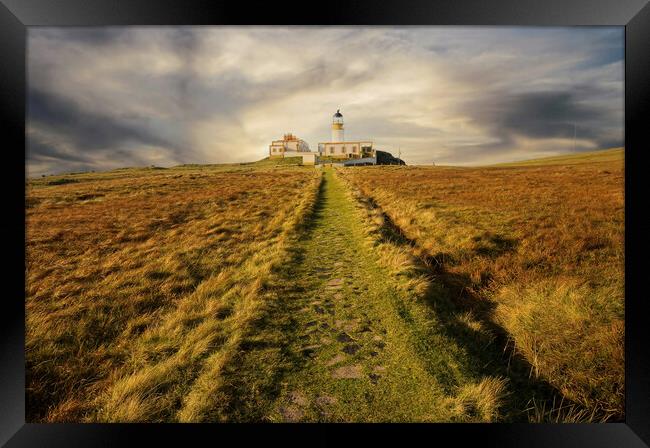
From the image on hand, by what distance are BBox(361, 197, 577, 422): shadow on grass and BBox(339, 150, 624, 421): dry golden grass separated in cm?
6

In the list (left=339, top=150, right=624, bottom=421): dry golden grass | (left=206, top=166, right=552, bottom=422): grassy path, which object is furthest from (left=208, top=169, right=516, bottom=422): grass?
(left=339, top=150, right=624, bottom=421): dry golden grass

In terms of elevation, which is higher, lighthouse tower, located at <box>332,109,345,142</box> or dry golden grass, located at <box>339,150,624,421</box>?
lighthouse tower, located at <box>332,109,345,142</box>

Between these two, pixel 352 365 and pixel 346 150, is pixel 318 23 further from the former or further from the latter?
pixel 346 150

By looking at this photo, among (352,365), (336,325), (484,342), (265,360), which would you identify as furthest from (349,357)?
(484,342)

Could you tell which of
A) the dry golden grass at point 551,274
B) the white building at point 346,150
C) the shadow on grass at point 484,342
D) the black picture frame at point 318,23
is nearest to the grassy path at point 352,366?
the shadow on grass at point 484,342

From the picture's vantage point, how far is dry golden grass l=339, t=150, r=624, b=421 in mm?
3109

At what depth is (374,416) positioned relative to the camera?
8.47 ft

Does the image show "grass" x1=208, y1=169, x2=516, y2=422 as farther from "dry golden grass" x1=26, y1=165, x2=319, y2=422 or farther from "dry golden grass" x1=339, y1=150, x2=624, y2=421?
"dry golden grass" x1=339, y1=150, x2=624, y2=421
